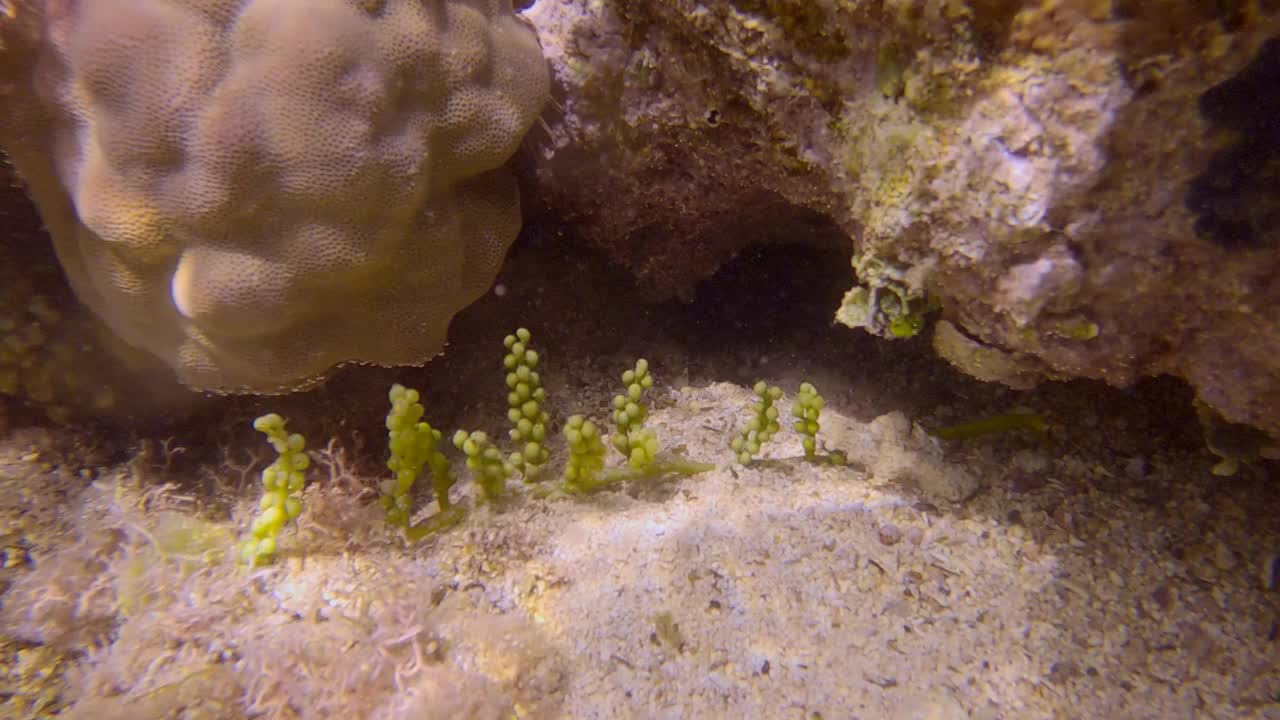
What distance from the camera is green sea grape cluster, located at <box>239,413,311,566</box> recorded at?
276 centimetres

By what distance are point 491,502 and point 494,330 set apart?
1159 millimetres

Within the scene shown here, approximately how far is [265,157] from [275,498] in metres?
1.47

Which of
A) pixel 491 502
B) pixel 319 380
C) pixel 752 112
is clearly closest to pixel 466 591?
pixel 491 502

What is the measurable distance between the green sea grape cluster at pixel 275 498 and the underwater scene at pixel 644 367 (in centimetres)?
2

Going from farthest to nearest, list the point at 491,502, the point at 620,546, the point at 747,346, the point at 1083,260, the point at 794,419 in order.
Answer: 1. the point at 747,346
2. the point at 794,419
3. the point at 491,502
4. the point at 620,546
5. the point at 1083,260

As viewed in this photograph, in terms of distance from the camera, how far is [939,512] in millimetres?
2680

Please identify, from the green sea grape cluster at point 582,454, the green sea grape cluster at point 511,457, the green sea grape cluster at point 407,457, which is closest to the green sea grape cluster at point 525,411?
the green sea grape cluster at point 511,457

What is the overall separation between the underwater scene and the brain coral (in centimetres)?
2

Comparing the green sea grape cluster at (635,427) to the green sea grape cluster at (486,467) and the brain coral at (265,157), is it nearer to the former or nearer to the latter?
the green sea grape cluster at (486,467)

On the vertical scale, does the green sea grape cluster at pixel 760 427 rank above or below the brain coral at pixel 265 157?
below

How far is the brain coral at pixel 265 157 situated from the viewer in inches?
89.9

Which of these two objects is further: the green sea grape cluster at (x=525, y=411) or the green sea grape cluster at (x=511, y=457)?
the green sea grape cluster at (x=525, y=411)

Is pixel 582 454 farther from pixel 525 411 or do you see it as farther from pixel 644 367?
pixel 644 367

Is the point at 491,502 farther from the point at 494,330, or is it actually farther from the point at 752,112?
the point at 752,112
